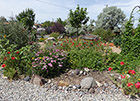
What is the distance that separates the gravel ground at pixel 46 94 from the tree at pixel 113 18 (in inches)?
571

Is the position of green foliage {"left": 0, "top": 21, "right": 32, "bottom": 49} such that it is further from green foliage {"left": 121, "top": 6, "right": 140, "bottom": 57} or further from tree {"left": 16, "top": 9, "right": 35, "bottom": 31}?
tree {"left": 16, "top": 9, "right": 35, "bottom": 31}

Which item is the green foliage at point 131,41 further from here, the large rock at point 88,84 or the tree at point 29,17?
the tree at point 29,17

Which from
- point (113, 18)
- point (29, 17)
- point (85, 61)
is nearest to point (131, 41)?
point (85, 61)

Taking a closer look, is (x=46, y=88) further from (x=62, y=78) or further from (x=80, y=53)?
(x=80, y=53)

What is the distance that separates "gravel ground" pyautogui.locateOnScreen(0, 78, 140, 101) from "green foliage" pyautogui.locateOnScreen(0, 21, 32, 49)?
2.15m

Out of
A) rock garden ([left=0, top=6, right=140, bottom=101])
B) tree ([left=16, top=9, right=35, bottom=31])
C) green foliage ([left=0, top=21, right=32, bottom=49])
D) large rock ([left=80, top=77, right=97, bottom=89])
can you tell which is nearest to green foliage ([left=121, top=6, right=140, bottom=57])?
rock garden ([left=0, top=6, right=140, bottom=101])

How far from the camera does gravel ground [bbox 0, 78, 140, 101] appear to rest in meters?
2.47

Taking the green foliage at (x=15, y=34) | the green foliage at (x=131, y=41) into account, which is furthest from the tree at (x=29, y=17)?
the green foliage at (x=131, y=41)

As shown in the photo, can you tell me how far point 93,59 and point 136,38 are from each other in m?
2.61

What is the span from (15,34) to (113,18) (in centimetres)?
1435

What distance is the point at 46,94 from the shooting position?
2.63 m

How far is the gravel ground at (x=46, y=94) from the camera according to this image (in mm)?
2475

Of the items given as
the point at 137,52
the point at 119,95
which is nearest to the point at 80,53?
the point at 119,95

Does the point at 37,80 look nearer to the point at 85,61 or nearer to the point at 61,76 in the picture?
the point at 61,76
